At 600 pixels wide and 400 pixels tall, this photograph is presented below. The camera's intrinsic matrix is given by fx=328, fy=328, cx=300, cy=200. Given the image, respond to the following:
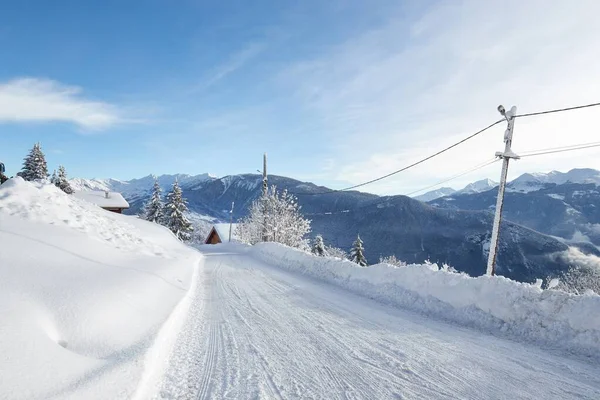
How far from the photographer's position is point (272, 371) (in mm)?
4348

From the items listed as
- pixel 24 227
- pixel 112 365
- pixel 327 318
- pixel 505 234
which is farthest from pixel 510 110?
Result: pixel 505 234

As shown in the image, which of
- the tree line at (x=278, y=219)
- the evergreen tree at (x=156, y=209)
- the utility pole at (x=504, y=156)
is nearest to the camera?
the utility pole at (x=504, y=156)

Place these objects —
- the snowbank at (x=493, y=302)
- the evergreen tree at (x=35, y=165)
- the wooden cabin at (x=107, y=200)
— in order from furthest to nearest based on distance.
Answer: the wooden cabin at (x=107, y=200)
the evergreen tree at (x=35, y=165)
the snowbank at (x=493, y=302)

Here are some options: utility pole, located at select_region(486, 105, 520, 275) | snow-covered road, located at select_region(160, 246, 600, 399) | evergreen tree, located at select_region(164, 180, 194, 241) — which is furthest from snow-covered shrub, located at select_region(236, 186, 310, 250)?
snow-covered road, located at select_region(160, 246, 600, 399)

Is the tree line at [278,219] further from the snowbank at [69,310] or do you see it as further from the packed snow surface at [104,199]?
the snowbank at [69,310]

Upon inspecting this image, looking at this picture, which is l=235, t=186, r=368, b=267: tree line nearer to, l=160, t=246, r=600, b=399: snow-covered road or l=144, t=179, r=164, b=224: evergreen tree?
l=144, t=179, r=164, b=224: evergreen tree

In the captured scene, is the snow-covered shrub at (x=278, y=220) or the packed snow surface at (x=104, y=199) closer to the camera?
the snow-covered shrub at (x=278, y=220)

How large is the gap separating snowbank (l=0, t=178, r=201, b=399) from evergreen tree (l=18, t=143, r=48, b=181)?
4072 cm

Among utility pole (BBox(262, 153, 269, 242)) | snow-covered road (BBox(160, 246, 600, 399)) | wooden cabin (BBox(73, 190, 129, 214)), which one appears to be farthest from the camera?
wooden cabin (BBox(73, 190, 129, 214))

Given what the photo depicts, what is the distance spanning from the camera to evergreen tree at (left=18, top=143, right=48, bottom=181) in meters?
41.5

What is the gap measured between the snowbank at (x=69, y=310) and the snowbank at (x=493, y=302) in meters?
5.76

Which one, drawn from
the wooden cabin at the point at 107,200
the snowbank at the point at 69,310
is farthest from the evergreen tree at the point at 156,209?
the snowbank at the point at 69,310

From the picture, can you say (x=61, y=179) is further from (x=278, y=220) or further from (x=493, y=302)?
(x=493, y=302)

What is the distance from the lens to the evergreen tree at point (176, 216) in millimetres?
49094
